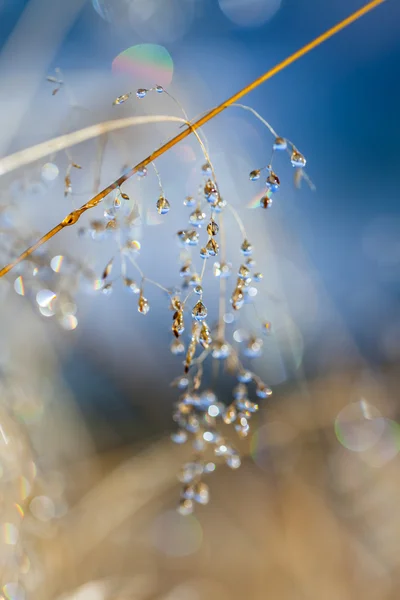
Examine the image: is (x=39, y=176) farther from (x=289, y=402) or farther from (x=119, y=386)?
(x=119, y=386)

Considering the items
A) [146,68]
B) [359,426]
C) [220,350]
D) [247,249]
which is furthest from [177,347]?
[359,426]

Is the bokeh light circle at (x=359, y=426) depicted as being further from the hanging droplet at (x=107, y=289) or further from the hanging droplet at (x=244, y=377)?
the hanging droplet at (x=107, y=289)

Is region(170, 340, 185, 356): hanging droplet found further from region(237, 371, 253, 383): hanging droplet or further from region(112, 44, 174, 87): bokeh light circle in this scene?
region(112, 44, 174, 87): bokeh light circle

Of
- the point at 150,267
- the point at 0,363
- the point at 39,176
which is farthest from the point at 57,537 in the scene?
the point at 150,267

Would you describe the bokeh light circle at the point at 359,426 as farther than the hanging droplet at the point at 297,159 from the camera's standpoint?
Yes

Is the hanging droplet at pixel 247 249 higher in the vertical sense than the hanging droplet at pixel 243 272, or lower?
higher

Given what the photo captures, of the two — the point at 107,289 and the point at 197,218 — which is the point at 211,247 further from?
the point at 107,289

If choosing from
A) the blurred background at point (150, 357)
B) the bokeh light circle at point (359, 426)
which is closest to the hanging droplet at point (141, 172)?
the blurred background at point (150, 357)

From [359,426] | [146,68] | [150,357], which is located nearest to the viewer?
[146,68]
